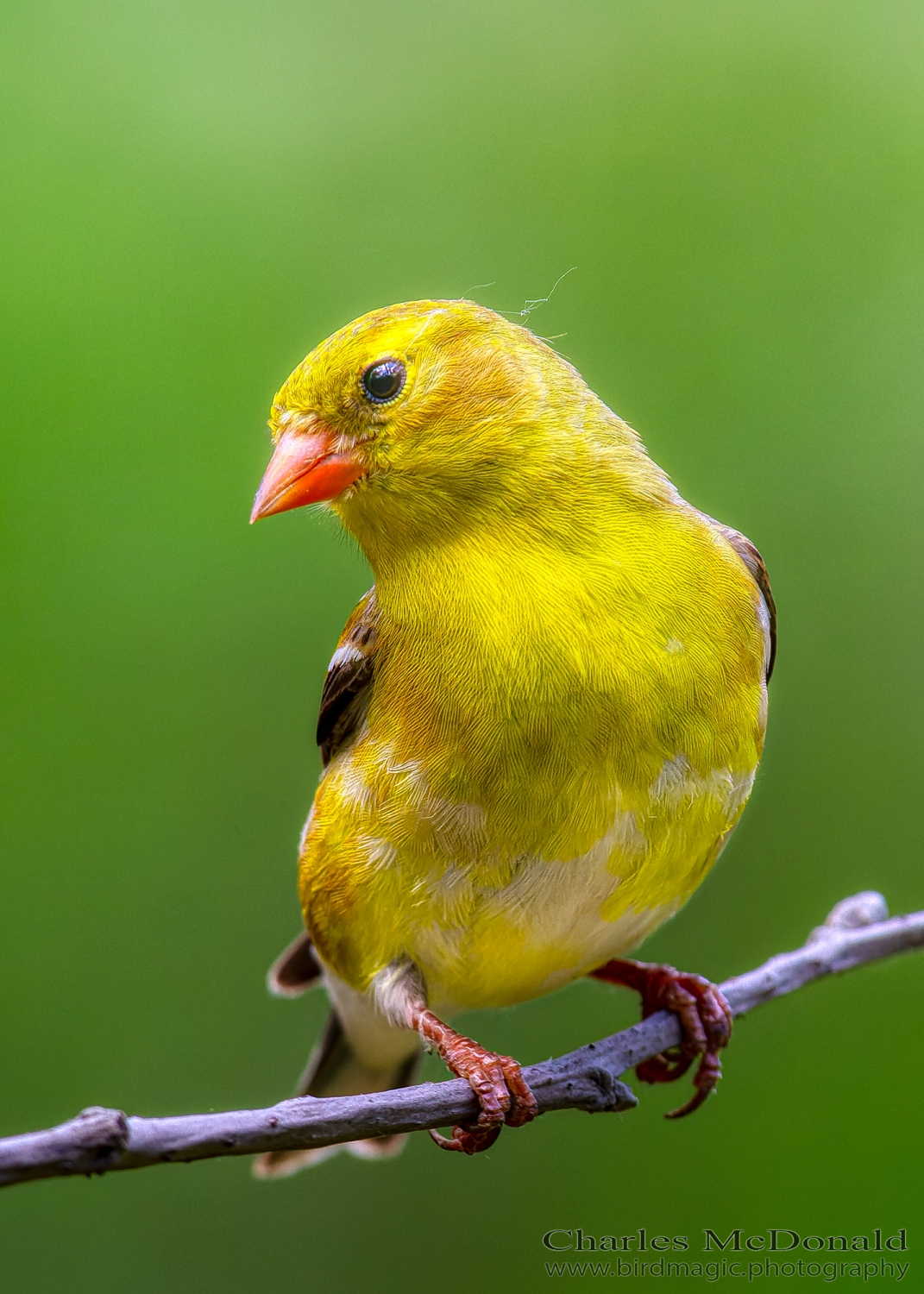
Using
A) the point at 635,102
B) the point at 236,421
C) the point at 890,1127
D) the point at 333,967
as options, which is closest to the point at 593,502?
the point at 333,967

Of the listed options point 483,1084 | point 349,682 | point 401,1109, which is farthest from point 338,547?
point 401,1109

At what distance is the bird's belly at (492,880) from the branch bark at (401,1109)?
0.60 ft

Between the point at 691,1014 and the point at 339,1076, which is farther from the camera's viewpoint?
the point at 339,1076

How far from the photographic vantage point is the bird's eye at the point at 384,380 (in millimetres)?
1656

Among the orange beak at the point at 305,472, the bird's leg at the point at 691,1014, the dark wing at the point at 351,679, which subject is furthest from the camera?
the bird's leg at the point at 691,1014

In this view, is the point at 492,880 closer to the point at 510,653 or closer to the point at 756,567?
the point at 510,653

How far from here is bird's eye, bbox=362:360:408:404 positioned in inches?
65.2

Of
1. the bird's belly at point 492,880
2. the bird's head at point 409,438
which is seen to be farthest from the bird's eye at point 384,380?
the bird's belly at point 492,880

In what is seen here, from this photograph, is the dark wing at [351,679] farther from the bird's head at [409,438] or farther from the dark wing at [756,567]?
the dark wing at [756,567]

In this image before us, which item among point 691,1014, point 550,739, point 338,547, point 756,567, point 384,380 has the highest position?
point 338,547

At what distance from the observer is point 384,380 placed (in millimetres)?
1660

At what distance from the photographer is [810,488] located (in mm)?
3145

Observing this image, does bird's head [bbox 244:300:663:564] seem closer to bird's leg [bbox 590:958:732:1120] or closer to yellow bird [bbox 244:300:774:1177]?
yellow bird [bbox 244:300:774:1177]

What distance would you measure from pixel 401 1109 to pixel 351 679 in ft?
2.19
